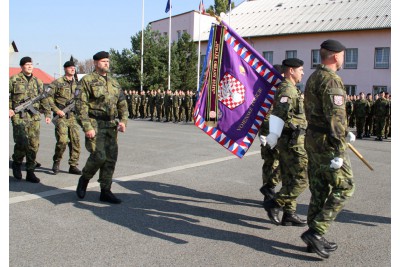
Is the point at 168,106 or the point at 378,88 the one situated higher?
the point at 378,88

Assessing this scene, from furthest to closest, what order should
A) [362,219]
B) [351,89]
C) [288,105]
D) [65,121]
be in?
[351,89] < [65,121] < [362,219] < [288,105]

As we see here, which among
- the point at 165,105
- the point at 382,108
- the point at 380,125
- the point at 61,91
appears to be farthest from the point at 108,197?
the point at 165,105

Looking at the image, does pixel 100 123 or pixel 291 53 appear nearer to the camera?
pixel 100 123

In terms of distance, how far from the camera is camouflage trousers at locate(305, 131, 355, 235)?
169 inches

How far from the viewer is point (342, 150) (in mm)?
4246

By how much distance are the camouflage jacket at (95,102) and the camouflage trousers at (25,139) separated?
6.48 feet

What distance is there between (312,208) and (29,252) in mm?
3007

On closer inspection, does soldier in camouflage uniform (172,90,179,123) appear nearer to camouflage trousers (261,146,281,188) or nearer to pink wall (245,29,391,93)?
pink wall (245,29,391,93)

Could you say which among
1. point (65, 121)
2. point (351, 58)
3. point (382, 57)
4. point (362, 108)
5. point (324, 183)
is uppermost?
point (351, 58)

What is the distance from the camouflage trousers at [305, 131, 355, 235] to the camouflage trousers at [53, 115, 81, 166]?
5.39m

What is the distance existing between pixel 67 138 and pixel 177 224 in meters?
4.10

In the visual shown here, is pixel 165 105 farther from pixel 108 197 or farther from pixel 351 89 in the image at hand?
pixel 108 197

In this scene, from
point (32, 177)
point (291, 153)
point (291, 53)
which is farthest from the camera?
point (291, 53)

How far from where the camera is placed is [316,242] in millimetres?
4246
